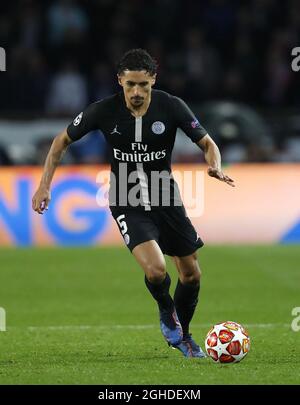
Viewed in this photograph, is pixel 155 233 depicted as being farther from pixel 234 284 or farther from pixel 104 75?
pixel 104 75

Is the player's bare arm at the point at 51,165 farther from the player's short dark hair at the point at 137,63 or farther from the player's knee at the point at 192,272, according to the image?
the player's knee at the point at 192,272

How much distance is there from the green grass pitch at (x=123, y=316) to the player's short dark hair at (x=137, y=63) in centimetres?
206

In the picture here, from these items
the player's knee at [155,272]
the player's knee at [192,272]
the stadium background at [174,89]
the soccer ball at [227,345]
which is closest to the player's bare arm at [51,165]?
the player's knee at [155,272]

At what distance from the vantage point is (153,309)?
10.9 meters

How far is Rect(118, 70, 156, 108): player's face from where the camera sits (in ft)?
25.5

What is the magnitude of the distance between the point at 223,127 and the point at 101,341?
8857mm

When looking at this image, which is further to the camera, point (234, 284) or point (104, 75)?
point (104, 75)

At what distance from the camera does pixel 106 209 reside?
15578 mm

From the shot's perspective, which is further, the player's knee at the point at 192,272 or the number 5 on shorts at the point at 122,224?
the player's knee at the point at 192,272

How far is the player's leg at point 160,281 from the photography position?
7707 millimetres

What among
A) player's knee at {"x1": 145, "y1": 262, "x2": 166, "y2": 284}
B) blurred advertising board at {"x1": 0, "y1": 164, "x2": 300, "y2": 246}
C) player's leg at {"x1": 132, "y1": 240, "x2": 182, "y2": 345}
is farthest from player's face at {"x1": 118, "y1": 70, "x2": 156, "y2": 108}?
blurred advertising board at {"x1": 0, "y1": 164, "x2": 300, "y2": 246}
